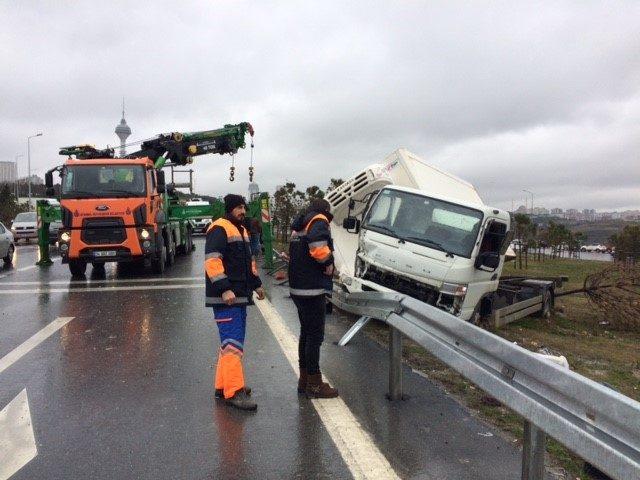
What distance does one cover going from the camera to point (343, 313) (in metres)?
9.02

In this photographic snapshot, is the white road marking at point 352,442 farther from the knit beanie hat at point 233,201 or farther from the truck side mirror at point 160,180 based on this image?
the truck side mirror at point 160,180

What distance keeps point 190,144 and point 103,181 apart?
5.08 m

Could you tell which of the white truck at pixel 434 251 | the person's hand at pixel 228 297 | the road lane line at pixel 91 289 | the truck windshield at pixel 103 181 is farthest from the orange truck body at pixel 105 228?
the person's hand at pixel 228 297

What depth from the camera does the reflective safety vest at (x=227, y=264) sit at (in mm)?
4629

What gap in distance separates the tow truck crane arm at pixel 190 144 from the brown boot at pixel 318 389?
13112 millimetres

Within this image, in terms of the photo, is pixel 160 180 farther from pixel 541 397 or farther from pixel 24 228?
pixel 24 228

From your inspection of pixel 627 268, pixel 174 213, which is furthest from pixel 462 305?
pixel 174 213

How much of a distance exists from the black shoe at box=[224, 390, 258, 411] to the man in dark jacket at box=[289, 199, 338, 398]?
1.79ft

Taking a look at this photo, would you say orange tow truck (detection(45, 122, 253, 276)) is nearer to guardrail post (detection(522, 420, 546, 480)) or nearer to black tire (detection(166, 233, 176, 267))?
black tire (detection(166, 233, 176, 267))

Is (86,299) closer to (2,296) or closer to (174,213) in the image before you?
(2,296)

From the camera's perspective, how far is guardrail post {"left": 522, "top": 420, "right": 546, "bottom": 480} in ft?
9.56

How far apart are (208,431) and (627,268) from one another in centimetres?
965

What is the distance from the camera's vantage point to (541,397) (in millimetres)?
2852

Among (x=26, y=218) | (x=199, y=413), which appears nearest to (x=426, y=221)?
(x=199, y=413)
